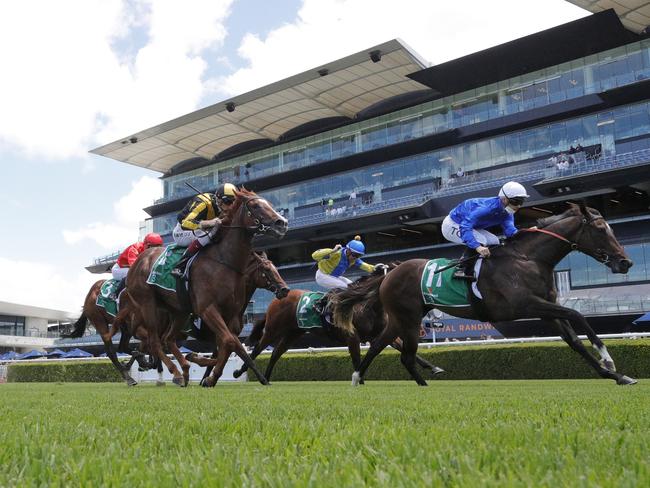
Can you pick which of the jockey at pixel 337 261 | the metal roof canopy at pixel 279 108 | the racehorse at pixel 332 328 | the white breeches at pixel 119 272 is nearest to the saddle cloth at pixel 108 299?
the white breeches at pixel 119 272

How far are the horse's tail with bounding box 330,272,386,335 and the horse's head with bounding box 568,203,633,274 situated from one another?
291 cm

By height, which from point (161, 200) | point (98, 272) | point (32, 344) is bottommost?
point (32, 344)

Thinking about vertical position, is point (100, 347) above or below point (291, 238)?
below

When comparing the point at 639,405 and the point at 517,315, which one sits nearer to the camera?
the point at 639,405

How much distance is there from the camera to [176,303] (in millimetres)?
9188

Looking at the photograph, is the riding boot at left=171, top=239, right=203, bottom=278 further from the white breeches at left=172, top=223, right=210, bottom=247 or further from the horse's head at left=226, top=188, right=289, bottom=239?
the horse's head at left=226, top=188, right=289, bottom=239

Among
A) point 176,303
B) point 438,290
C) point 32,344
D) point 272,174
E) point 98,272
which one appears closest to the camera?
point 438,290

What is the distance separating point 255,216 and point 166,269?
1.71 metres

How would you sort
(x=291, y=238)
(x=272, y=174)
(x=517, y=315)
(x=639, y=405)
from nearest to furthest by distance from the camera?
(x=639, y=405), (x=517, y=315), (x=291, y=238), (x=272, y=174)

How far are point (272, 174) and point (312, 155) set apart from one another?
4033mm

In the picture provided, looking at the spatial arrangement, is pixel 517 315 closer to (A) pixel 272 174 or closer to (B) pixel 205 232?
(B) pixel 205 232

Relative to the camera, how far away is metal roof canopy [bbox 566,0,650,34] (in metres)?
32.5

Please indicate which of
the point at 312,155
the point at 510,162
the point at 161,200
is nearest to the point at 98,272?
the point at 161,200

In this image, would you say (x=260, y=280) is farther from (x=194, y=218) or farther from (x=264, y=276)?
(x=194, y=218)
